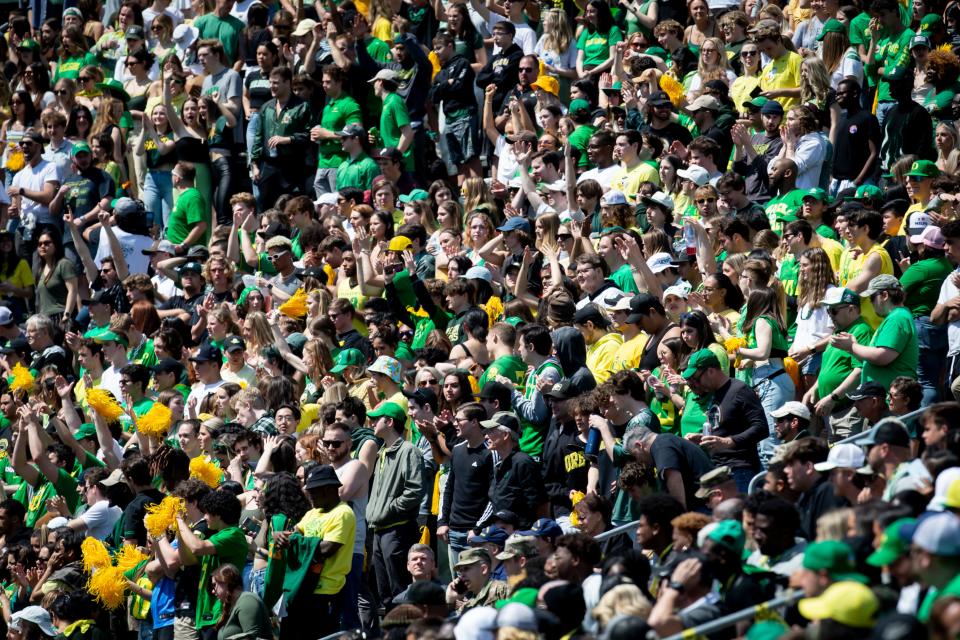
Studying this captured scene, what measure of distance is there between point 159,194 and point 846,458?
1110cm

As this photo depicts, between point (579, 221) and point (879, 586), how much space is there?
23.7 ft

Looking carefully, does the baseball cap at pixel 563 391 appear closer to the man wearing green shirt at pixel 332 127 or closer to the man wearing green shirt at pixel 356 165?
the man wearing green shirt at pixel 356 165

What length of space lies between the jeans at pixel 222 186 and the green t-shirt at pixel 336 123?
1.27 metres

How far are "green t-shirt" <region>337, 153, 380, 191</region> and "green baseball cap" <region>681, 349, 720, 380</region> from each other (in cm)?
680

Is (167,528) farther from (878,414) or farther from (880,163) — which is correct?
(880,163)

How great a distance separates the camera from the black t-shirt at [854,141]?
13453mm

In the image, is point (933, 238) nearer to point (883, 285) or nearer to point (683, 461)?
point (883, 285)

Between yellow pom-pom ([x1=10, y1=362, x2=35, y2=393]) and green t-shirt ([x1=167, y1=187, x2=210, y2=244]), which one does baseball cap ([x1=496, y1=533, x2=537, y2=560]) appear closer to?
yellow pom-pom ([x1=10, y1=362, x2=35, y2=393])

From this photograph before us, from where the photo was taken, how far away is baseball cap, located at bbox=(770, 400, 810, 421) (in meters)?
9.53

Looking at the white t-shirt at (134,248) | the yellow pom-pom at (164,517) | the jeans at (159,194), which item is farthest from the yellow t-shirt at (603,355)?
the jeans at (159,194)

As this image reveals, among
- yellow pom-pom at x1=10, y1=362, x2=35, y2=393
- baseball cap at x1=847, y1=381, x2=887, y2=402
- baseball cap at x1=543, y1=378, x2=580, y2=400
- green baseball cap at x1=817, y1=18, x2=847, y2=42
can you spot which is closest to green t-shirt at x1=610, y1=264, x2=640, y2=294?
baseball cap at x1=543, y1=378, x2=580, y2=400

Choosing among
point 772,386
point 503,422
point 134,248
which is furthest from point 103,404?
point 772,386

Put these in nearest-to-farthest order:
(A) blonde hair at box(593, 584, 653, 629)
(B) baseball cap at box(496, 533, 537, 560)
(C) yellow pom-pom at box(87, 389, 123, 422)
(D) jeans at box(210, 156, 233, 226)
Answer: (A) blonde hair at box(593, 584, 653, 629) → (B) baseball cap at box(496, 533, 537, 560) → (C) yellow pom-pom at box(87, 389, 123, 422) → (D) jeans at box(210, 156, 233, 226)

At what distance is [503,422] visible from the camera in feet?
33.4
